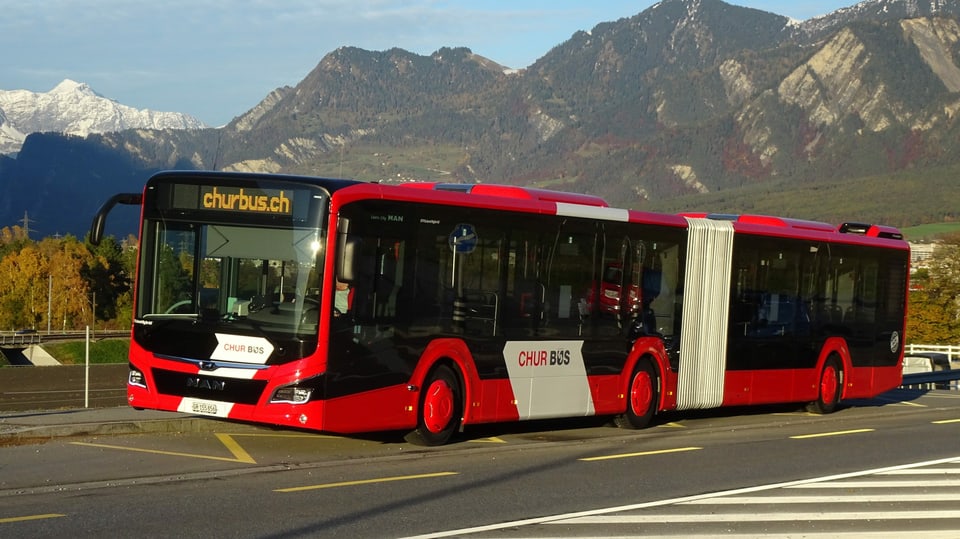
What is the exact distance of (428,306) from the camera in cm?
1638

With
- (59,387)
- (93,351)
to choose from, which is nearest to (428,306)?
(59,387)

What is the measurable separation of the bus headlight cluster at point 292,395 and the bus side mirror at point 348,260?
1.23 m

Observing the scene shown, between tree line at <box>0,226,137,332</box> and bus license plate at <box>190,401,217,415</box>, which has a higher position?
bus license plate at <box>190,401,217,415</box>

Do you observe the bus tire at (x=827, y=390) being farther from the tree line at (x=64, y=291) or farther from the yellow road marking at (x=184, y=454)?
the tree line at (x=64, y=291)

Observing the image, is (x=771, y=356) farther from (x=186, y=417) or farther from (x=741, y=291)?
(x=186, y=417)

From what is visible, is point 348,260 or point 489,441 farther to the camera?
point 489,441

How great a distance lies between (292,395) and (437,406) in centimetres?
222

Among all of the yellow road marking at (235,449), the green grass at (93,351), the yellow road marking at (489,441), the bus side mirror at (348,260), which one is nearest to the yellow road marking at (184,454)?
the yellow road marking at (235,449)

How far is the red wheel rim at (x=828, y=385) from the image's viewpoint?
2448 centimetres

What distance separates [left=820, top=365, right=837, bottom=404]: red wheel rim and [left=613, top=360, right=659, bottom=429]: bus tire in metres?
5.28

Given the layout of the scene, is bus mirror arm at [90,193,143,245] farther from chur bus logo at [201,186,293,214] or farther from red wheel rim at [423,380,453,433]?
red wheel rim at [423,380,453,433]

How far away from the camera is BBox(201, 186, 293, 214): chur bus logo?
15227 mm

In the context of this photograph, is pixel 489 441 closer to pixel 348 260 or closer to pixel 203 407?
pixel 348 260

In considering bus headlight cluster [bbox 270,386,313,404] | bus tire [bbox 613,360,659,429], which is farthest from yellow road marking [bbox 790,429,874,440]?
bus headlight cluster [bbox 270,386,313,404]
